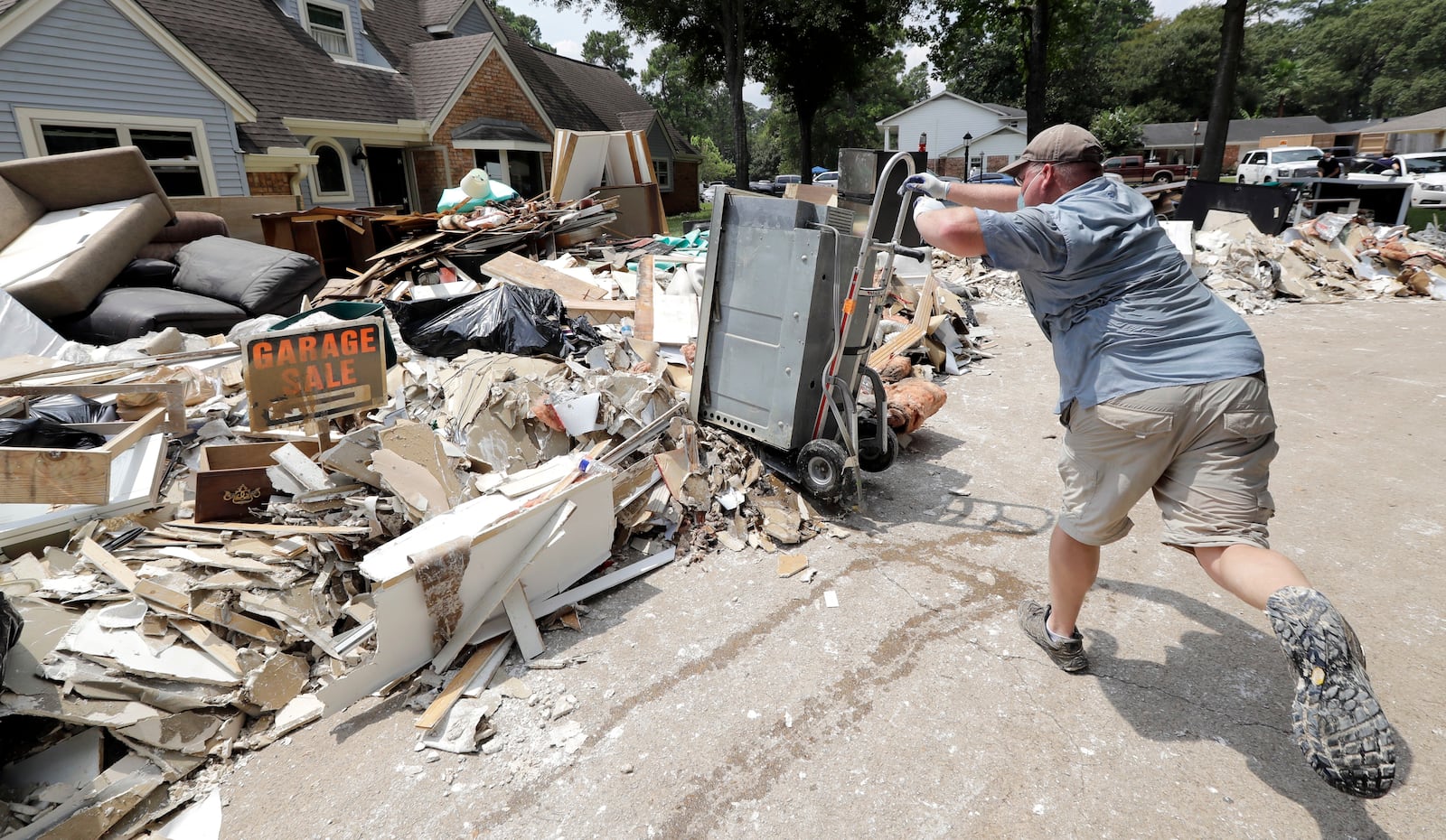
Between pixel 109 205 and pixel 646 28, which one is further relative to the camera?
pixel 646 28

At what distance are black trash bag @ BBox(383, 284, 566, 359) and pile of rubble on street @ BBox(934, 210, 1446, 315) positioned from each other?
19.4 ft

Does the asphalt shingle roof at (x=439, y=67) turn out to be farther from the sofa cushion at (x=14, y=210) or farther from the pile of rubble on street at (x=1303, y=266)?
the pile of rubble on street at (x=1303, y=266)

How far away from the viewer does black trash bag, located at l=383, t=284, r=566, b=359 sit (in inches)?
220

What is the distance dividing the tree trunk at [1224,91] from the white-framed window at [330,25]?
19059mm

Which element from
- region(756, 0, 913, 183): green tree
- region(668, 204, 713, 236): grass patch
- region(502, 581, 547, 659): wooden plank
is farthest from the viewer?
region(756, 0, 913, 183): green tree

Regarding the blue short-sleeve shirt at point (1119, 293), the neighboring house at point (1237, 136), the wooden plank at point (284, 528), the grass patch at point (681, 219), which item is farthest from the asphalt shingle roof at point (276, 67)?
the neighboring house at point (1237, 136)

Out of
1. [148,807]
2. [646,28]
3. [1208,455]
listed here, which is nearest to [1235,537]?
[1208,455]

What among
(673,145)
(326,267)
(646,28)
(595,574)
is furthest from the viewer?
(673,145)

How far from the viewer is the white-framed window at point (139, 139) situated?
31.7ft

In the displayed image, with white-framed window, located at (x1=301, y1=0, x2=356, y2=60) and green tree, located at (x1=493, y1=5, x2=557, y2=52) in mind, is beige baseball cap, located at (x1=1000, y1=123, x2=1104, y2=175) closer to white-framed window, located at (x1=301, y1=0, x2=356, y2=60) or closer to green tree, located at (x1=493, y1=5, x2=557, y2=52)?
white-framed window, located at (x1=301, y1=0, x2=356, y2=60)

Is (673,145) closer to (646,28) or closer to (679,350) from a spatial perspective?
(646,28)

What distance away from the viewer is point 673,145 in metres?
25.1

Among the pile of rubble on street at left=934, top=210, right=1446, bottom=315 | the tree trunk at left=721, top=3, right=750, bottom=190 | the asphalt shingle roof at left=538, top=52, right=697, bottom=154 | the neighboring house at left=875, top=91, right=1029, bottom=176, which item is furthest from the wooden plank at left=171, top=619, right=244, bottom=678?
the neighboring house at left=875, top=91, right=1029, bottom=176

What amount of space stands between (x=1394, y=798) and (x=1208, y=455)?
1.15 m
